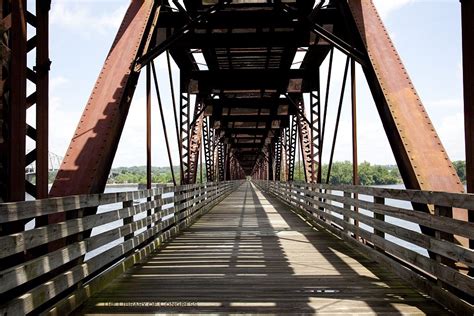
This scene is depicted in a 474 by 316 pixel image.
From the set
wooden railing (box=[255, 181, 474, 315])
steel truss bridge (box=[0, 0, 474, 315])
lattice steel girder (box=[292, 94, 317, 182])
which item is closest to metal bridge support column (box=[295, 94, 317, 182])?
lattice steel girder (box=[292, 94, 317, 182])

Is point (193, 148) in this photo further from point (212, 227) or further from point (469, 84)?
point (469, 84)

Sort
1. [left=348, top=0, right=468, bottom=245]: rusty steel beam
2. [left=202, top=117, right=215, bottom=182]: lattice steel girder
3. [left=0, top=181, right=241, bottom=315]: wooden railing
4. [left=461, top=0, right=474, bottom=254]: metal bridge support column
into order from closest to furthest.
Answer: [left=0, top=181, right=241, bottom=315]: wooden railing, [left=461, top=0, right=474, bottom=254]: metal bridge support column, [left=348, top=0, right=468, bottom=245]: rusty steel beam, [left=202, top=117, right=215, bottom=182]: lattice steel girder

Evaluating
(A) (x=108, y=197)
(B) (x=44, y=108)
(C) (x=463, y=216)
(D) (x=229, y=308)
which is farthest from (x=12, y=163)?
(C) (x=463, y=216)

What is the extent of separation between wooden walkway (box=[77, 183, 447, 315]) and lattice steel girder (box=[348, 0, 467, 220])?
4.24ft

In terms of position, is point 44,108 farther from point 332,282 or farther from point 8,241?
point 332,282

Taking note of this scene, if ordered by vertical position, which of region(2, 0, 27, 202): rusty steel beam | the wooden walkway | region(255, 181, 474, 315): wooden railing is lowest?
the wooden walkway

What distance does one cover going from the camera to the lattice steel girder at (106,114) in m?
6.15

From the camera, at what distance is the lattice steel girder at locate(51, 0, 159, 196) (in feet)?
20.2

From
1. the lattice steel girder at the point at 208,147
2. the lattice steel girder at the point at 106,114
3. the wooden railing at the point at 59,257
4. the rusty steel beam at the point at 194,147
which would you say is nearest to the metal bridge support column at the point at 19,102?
the wooden railing at the point at 59,257

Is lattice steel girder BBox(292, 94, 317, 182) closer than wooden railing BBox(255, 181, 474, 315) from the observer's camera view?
No

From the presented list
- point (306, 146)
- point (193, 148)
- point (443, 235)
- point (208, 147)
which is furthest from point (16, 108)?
point (208, 147)

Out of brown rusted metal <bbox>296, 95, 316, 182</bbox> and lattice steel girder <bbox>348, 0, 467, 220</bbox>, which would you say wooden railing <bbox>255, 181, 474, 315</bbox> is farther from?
brown rusted metal <bbox>296, 95, 316, 182</bbox>

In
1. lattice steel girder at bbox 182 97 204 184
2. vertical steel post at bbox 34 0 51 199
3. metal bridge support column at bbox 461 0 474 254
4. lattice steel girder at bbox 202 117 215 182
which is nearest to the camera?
metal bridge support column at bbox 461 0 474 254

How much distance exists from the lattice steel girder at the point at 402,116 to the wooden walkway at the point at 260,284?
1293mm
